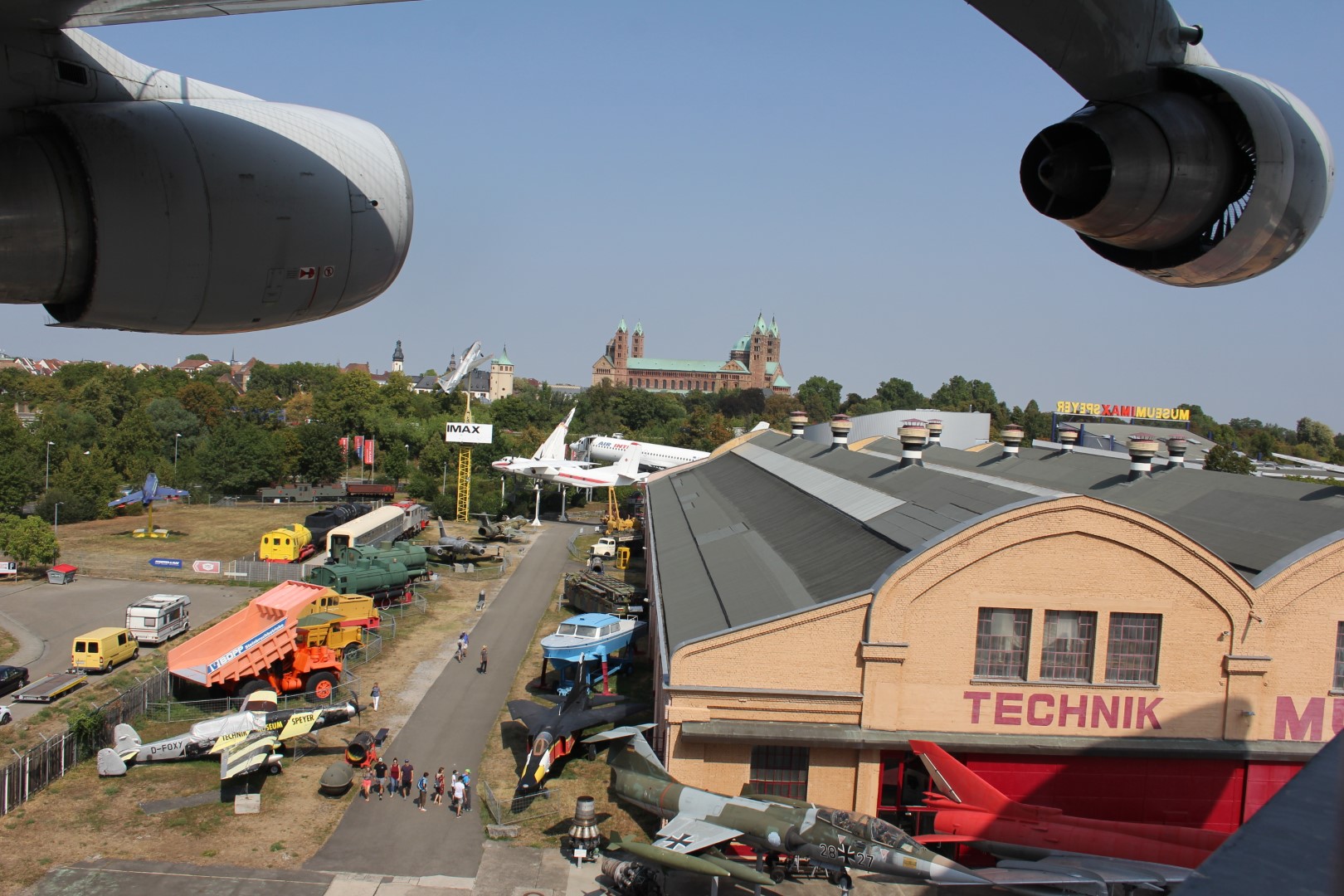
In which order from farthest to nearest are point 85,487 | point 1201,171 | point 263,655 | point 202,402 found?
point 202,402 < point 85,487 < point 263,655 < point 1201,171

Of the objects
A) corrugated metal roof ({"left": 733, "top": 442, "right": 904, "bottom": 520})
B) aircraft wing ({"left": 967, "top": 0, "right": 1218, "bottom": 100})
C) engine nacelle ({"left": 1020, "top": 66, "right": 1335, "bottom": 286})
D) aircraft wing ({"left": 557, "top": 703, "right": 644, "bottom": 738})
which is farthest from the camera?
corrugated metal roof ({"left": 733, "top": 442, "right": 904, "bottom": 520})

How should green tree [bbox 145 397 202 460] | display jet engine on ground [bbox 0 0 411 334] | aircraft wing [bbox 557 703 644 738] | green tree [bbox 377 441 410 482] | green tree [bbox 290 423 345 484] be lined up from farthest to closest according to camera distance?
1. green tree [bbox 145 397 202 460]
2. green tree [bbox 377 441 410 482]
3. green tree [bbox 290 423 345 484]
4. aircraft wing [bbox 557 703 644 738]
5. display jet engine on ground [bbox 0 0 411 334]

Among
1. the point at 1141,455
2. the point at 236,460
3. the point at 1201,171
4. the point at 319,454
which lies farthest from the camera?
the point at 319,454

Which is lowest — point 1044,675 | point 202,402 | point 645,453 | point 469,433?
point 1044,675

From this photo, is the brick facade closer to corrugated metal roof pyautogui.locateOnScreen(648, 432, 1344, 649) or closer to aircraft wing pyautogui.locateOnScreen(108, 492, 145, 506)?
corrugated metal roof pyautogui.locateOnScreen(648, 432, 1344, 649)

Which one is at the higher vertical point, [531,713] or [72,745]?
[531,713]

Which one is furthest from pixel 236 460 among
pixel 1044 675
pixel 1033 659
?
pixel 1044 675

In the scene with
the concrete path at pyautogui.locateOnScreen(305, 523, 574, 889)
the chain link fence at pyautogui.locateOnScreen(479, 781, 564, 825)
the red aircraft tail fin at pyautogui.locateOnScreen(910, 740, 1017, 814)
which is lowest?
the concrete path at pyautogui.locateOnScreen(305, 523, 574, 889)

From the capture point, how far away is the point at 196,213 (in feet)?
18.8

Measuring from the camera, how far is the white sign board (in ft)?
220

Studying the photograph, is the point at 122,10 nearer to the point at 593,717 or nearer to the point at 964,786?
the point at 964,786

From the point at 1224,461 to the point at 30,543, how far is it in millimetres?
87146

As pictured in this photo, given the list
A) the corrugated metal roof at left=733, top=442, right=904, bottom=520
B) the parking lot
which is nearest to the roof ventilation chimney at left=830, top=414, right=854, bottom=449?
the corrugated metal roof at left=733, top=442, right=904, bottom=520

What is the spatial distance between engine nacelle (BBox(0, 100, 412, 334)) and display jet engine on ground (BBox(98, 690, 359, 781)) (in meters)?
19.7
